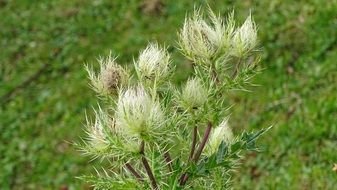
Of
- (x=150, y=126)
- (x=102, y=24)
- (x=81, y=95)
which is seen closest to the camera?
(x=150, y=126)

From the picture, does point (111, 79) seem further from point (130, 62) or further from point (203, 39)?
point (130, 62)

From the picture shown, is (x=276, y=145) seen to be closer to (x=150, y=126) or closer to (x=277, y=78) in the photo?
(x=277, y=78)

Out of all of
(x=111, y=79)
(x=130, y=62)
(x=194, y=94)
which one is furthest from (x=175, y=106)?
(x=130, y=62)

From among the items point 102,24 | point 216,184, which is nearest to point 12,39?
point 102,24

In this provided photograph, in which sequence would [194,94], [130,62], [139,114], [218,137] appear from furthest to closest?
1. [130,62]
2. [218,137]
3. [194,94]
4. [139,114]

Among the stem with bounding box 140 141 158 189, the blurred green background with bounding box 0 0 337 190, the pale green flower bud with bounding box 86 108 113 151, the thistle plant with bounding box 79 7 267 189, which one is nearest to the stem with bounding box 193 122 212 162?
the thistle plant with bounding box 79 7 267 189

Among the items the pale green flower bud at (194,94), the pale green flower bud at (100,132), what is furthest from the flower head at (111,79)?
the pale green flower bud at (194,94)
